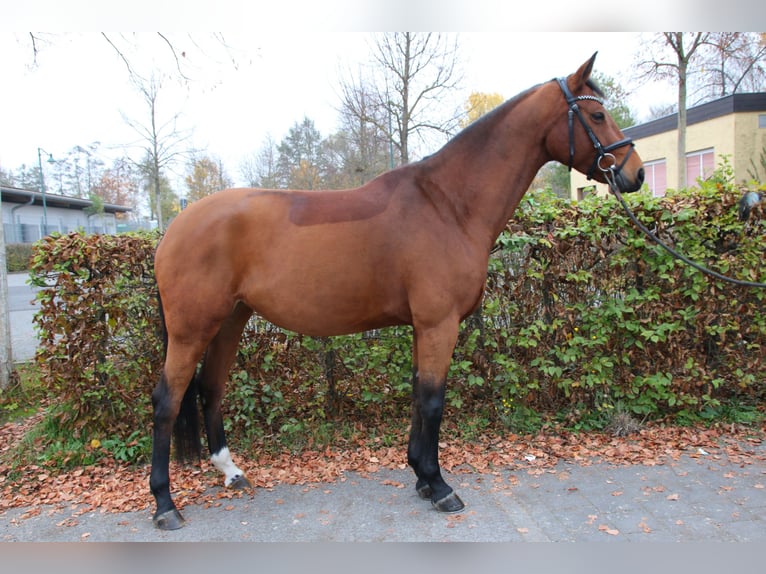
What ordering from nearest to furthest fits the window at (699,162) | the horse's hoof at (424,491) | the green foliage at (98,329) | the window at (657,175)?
the horse's hoof at (424,491) → the green foliage at (98,329) → the window at (699,162) → the window at (657,175)

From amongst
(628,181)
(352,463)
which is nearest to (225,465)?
(352,463)

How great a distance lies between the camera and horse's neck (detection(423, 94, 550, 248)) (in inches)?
121

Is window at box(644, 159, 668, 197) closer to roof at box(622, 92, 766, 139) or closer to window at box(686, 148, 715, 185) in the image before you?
window at box(686, 148, 715, 185)

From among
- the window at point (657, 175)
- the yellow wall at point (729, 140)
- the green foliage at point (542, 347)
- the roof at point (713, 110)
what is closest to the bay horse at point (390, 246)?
the green foliage at point (542, 347)

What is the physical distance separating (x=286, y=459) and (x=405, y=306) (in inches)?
70.7

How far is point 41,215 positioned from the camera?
36219 millimetres

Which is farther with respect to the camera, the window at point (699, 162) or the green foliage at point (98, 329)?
the window at point (699, 162)

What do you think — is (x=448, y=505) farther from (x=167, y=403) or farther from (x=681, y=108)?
(x=681, y=108)

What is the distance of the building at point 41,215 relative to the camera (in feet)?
105

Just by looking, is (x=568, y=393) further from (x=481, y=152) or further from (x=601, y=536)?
(x=481, y=152)

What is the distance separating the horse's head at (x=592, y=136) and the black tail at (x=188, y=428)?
9.55ft

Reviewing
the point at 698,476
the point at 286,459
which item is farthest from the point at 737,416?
the point at 286,459

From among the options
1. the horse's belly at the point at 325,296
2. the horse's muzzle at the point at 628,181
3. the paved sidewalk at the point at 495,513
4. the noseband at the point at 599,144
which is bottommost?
the paved sidewalk at the point at 495,513

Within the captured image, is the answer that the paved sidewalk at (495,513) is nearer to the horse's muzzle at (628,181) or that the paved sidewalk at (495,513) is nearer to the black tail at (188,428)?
the black tail at (188,428)
